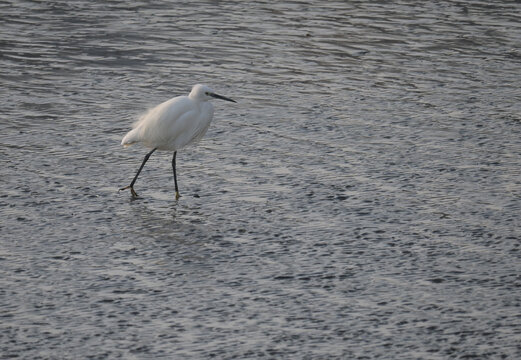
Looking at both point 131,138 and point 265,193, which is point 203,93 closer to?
point 131,138

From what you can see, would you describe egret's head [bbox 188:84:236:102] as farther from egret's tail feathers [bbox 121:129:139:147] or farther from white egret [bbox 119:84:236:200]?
egret's tail feathers [bbox 121:129:139:147]

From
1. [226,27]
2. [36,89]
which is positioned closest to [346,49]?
[226,27]

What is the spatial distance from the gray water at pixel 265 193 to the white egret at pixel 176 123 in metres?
0.34

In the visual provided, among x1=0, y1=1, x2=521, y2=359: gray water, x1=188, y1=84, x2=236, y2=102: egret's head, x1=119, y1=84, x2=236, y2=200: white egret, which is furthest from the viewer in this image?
Answer: x1=188, y1=84, x2=236, y2=102: egret's head

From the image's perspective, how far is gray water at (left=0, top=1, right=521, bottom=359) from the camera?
19.6 ft

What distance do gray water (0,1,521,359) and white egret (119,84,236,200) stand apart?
342 mm

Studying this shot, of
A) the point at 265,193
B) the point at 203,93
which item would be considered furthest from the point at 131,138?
the point at 265,193

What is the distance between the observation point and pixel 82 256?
6941 millimetres

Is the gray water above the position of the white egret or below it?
below

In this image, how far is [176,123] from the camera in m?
8.48

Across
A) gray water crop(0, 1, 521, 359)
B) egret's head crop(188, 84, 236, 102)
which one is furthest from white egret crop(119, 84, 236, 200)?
gray water crop(0, 1, 521, 359)

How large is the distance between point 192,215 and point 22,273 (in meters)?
1.66

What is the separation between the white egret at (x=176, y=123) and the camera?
8.49 meters

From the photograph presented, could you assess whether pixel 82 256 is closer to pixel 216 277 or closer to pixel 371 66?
pixel 216 277
